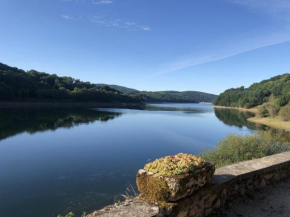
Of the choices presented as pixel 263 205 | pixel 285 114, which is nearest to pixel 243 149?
pixel 263 205

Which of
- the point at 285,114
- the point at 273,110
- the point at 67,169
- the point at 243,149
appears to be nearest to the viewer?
the point at 243,149

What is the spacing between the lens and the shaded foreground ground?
12.1ft

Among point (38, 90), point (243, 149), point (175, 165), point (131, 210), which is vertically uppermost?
point (38, 90)

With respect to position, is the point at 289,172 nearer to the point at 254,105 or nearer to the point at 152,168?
the point at 152,168

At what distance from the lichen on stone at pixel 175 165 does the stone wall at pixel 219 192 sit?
0.41m

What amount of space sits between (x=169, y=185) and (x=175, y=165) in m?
0.32

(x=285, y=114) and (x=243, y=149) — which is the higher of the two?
(x=285, y=114)

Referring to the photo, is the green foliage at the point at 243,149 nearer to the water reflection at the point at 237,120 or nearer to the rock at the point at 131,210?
the rock at the point at 131,210

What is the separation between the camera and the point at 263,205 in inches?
157

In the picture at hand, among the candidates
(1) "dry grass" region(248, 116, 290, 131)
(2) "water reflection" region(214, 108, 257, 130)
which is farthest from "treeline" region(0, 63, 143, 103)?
(1) "dry grass" region(248, 116, 290, 131)

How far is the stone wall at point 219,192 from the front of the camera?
282cm

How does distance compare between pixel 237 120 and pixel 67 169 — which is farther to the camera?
pixel 237 120

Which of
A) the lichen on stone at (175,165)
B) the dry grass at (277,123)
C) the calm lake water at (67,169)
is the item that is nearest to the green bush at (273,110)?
the dry grass at (277,123)

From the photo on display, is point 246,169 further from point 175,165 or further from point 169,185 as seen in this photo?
point 169,185
